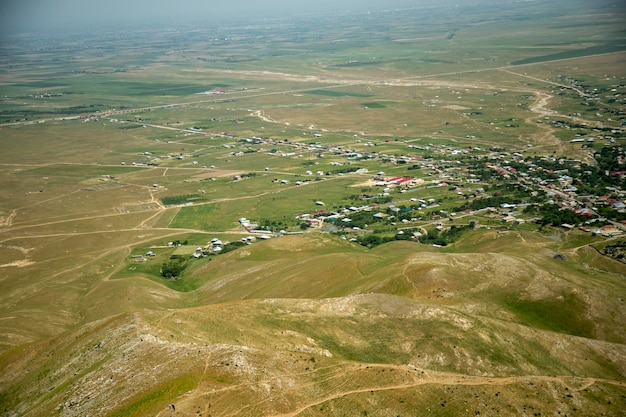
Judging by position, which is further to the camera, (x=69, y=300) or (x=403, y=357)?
(x=69, y=300)

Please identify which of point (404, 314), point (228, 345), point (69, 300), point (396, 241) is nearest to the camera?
Result: point (228, 345)

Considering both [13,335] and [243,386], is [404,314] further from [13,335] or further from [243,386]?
[13,335]

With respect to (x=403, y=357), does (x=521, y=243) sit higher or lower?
lower

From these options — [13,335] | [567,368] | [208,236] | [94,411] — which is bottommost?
[208,236]

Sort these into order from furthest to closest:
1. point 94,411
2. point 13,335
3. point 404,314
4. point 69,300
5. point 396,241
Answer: point 396,241
point 69,300
point 13,335
point 404,314
point 94,411

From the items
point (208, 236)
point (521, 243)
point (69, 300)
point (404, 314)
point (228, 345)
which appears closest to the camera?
point (228, 345)

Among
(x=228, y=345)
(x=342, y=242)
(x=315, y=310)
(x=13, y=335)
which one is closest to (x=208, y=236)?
(x=342, y=242)

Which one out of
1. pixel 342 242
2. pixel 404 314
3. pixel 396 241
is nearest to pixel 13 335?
pixel 404 314

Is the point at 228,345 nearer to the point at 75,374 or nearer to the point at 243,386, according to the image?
the point at 243,386

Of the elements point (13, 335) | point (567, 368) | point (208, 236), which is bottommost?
point (208, 236)

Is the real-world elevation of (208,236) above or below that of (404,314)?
below
